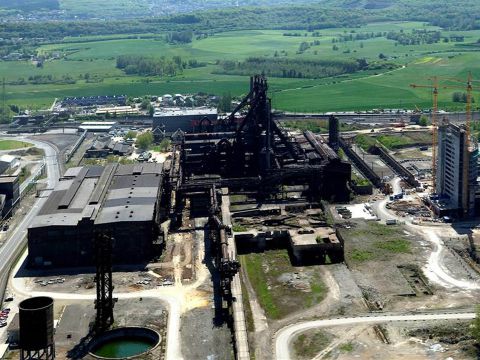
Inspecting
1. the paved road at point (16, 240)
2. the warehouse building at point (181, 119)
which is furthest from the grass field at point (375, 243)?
the warehouse building at point (181, 119)

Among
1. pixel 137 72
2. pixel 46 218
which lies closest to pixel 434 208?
pixel 46 218

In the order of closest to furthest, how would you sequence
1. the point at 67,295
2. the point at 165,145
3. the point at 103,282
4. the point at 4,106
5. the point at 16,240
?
the point at 103,282
the point at 67,295
the point at 16,240
the point at 165,145
the point at 4,106

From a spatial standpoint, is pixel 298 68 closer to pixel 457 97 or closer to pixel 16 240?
pixel 457 97

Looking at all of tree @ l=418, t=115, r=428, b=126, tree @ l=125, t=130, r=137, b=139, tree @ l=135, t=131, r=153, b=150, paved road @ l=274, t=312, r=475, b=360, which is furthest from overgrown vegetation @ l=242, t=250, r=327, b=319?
tree @ l=418, t=115, r=428, b=126

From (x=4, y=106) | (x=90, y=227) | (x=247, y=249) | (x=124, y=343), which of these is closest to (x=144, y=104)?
(x=4, y=106)

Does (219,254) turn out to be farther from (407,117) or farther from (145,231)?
(407,117)
